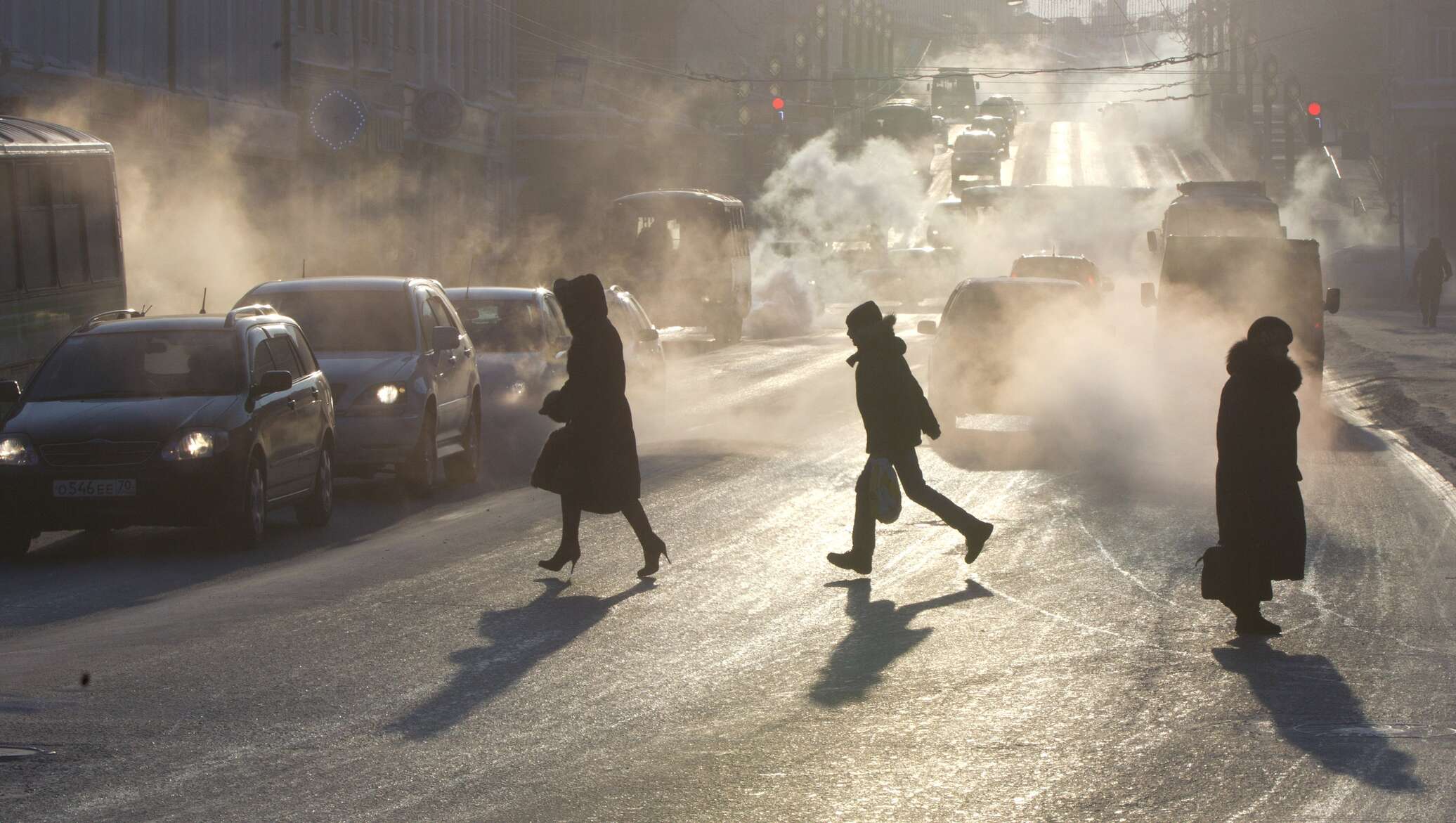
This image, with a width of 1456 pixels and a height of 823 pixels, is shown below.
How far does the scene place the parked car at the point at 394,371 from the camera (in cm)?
1455

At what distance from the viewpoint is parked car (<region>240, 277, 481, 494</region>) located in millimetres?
14555

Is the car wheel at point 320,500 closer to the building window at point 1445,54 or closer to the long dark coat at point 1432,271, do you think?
the long dark coat at point 1432,271

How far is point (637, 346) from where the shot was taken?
21953 mm

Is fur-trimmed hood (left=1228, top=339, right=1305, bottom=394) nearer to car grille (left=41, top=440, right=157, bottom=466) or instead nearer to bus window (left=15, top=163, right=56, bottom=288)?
car grille (left=41, top=440, right=157, bottom=466)

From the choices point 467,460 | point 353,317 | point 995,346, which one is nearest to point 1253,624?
point 467,460

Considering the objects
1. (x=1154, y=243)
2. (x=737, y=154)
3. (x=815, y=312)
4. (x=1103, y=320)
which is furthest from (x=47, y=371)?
(x=737, y=154)

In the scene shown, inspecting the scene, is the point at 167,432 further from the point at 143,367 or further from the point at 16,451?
the point at 143,367

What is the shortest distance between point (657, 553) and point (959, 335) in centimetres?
918

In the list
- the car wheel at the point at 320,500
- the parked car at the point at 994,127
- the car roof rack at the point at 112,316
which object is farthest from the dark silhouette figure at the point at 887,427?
the parked car at the point at 994,127

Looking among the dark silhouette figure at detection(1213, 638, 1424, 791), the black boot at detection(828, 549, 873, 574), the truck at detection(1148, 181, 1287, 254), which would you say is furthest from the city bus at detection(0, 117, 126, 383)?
the truck at detection(1148, 181, 1287, 254)

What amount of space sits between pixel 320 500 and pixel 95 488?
6.72 ft

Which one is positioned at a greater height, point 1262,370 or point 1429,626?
point 1262,370

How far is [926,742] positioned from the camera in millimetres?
6766

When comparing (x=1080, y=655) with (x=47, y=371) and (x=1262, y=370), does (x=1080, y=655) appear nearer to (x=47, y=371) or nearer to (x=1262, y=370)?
(x=1262, y=370)
